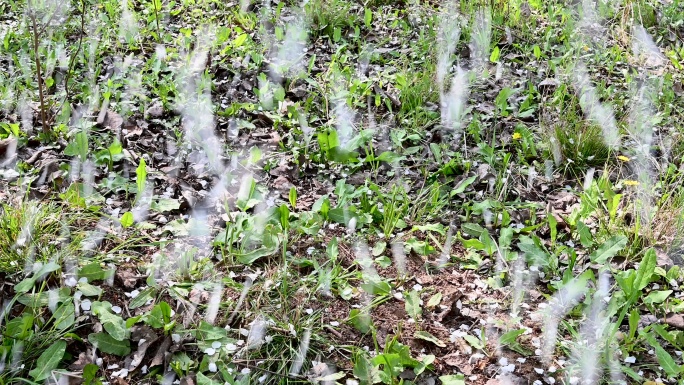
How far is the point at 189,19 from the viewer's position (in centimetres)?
386

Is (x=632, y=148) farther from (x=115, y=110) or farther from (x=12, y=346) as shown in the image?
(x=12, y=346)

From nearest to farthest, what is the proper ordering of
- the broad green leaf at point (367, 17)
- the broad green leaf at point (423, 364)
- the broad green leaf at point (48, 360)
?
1. the broad green leaf at point (48, 360)
2. the broad green leaf at point (423, 364)
3. the broad green leaf at point (367, 17)

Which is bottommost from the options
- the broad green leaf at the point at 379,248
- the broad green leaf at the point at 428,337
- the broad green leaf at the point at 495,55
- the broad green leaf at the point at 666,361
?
the broad green leaf at the point at 428,337

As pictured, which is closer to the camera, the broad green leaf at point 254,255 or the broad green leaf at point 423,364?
the broad green leaf at point 423,364

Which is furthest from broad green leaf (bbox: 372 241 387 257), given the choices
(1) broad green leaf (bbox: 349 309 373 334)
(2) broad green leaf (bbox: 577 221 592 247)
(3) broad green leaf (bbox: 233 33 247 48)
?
(3) broad green leaf (bbox: 233 33 247 48)

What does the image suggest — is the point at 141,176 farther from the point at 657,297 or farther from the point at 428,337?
the point at 657,297

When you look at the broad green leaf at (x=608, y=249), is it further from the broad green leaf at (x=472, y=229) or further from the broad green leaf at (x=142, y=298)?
the broad green leaf at (x=142, y=298)

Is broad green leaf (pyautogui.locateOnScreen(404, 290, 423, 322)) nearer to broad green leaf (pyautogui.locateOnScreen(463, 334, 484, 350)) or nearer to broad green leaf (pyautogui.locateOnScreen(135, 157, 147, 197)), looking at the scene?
broad green leaf (pyautogui.locateOnScreen(463, 334, 484, 350))

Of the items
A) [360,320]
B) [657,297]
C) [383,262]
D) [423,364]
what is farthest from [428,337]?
[657,297]

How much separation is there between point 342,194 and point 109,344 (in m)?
1.04

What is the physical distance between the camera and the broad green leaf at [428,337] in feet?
6.56

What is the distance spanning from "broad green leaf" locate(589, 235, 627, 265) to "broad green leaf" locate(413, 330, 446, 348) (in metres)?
0.69

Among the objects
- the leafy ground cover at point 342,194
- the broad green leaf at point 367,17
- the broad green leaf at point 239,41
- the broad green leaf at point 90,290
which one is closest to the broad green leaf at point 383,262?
the leafy ground cover at point 342,194

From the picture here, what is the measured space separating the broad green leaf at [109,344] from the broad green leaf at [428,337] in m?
0.87
